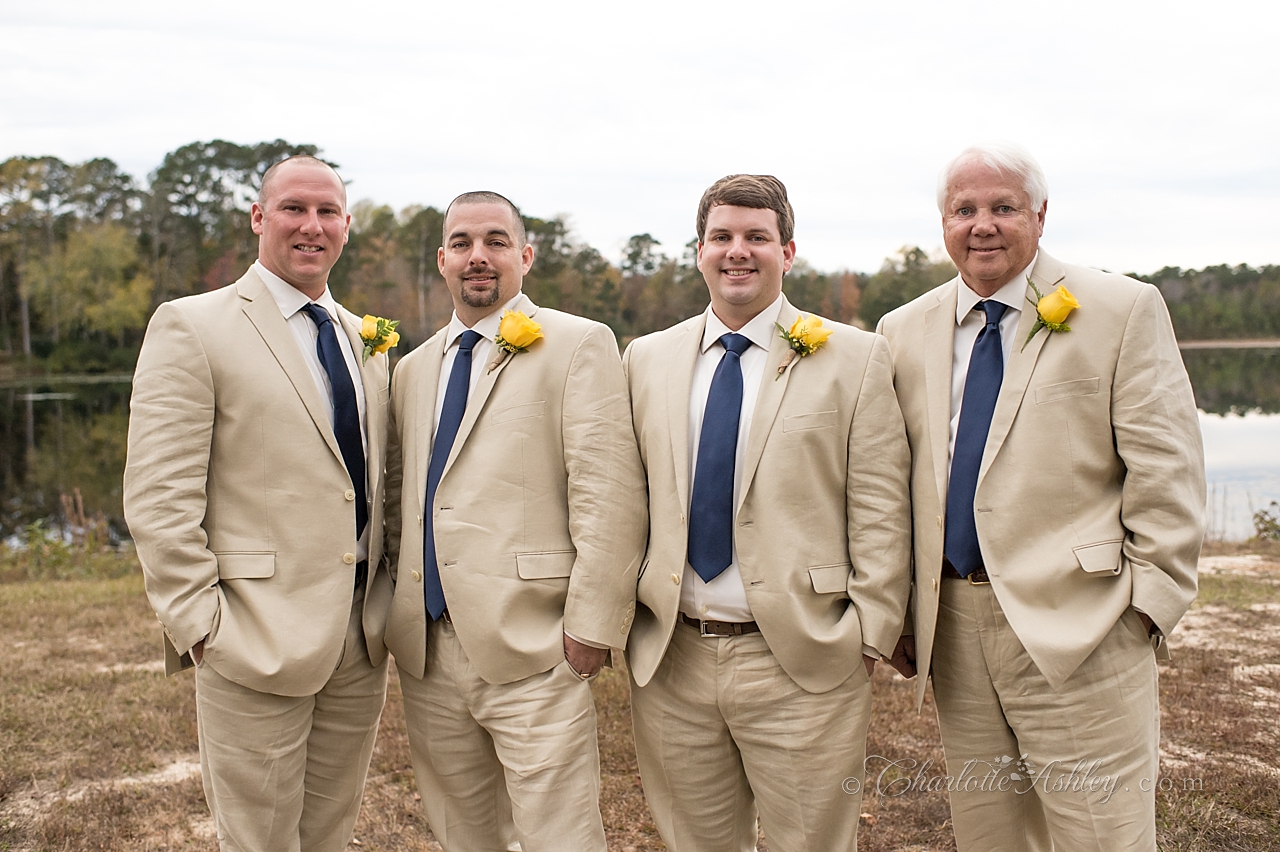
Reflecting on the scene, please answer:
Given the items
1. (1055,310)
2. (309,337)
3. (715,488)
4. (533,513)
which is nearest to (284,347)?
(309,337)

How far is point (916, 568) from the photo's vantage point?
11.8 ft

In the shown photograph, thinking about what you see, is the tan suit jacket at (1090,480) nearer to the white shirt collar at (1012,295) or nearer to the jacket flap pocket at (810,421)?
the white shirt collar at (1012,295)

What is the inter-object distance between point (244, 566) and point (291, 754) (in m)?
0.74

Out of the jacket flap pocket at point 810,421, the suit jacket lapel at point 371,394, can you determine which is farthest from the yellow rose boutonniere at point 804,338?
the suit jacket lapel at point 371,394

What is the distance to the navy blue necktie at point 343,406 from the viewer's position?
368 centimetres

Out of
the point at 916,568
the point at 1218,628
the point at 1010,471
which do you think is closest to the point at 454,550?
the point at 916,568

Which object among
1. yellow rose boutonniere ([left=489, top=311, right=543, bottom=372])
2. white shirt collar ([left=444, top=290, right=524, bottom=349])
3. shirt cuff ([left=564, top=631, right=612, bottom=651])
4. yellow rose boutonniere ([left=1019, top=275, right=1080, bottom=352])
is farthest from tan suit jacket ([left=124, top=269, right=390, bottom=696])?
yellow rose boutonniere ([left=1019, top=275, right=1080, bottom=352])

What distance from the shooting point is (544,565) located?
3.61 metres

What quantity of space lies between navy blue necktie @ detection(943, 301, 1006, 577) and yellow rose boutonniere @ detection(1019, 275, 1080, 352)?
0.14 metres

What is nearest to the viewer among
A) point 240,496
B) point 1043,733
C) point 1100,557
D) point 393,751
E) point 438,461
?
point 1100,557

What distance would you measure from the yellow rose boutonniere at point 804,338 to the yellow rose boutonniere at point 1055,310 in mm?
712

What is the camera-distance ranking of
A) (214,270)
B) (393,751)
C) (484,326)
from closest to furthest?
(484,326)
(393,751)
(214,270)

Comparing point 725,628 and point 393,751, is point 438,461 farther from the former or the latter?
point 393,751

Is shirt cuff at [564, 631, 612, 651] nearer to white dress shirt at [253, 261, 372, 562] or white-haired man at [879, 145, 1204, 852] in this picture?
white dress shirt at [253, 261, 372, 562]
